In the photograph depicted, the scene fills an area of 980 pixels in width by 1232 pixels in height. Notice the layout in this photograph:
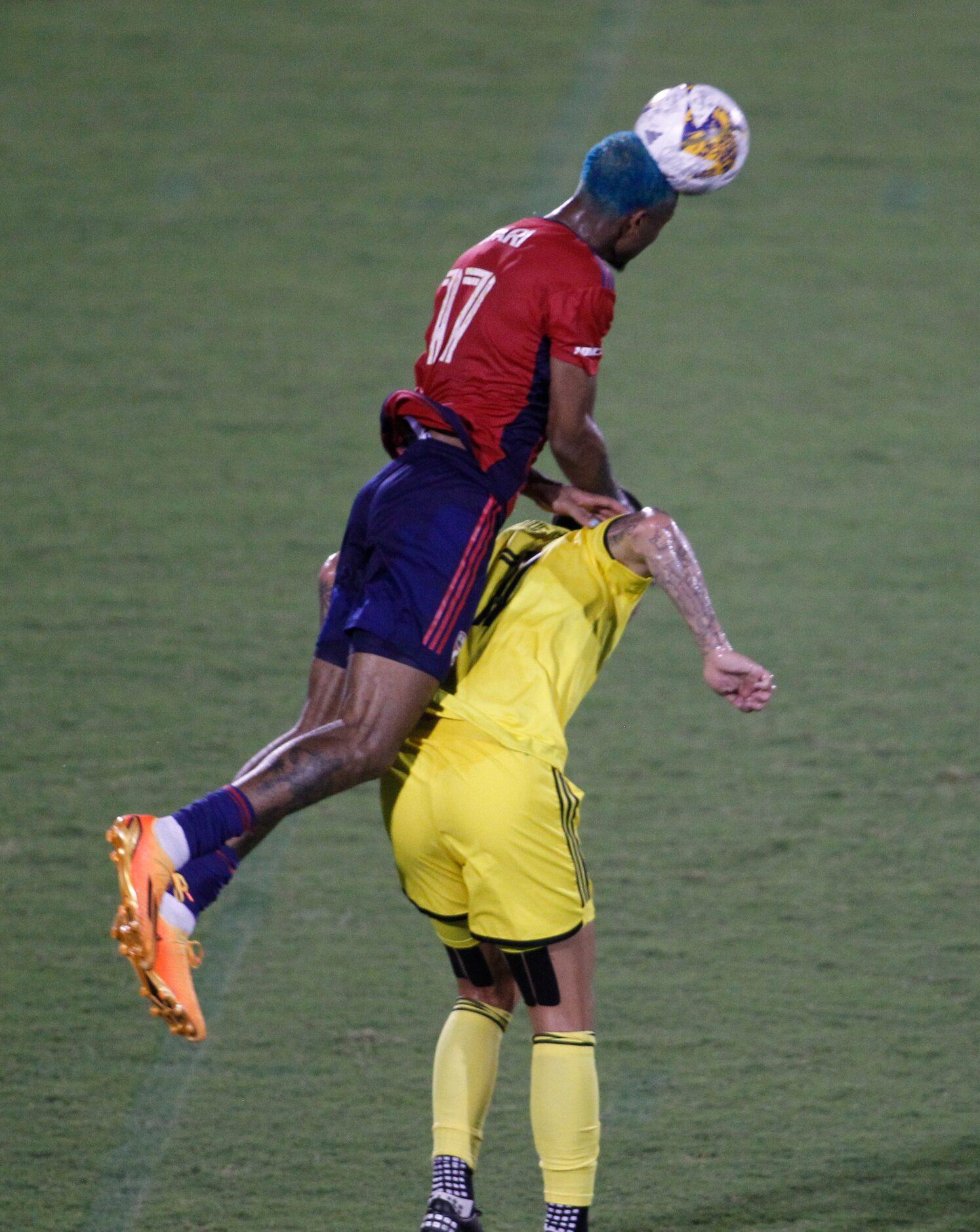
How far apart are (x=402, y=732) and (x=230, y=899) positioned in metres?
1.80

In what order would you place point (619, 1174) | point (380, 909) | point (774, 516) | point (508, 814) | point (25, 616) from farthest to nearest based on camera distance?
1. point (774, 516)
2. point (25, 616)
3. point (380, 909)
4. point (619, 1174)
5. point (508, 814)

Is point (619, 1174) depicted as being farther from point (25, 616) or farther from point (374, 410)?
point (374, 410)

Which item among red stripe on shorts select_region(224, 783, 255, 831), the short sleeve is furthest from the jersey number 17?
red stripe on shorts select_region(224, 783, 255, 831)

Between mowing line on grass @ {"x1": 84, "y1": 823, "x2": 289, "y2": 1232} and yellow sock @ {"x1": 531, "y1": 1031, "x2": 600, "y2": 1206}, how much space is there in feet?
2.84

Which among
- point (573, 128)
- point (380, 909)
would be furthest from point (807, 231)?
point (380, 909)

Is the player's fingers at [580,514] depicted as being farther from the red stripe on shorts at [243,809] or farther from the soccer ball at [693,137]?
the red stripe on shorts at [243,809]

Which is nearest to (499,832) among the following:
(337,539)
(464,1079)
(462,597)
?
(462,597)

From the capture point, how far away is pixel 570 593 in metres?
3.25

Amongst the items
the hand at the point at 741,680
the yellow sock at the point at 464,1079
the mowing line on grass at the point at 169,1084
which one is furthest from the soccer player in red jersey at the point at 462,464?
the mowing line on grass at the point at 169,1084

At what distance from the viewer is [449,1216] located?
3166 millimetres

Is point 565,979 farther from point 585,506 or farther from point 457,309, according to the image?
point 457,309

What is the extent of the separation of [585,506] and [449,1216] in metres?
1.38

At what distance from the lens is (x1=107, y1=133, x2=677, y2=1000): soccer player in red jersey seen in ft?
10.2

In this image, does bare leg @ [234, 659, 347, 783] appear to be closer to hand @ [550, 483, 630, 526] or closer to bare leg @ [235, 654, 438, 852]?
bare leg @ [235, 654, 438, 852]
